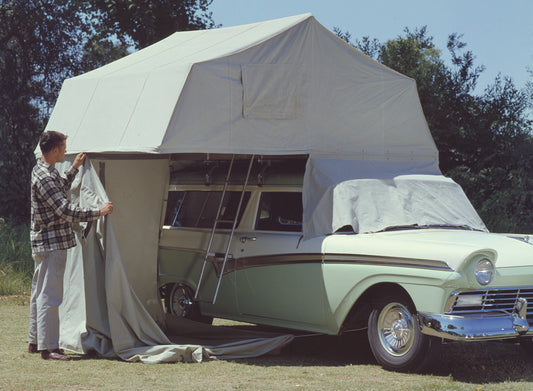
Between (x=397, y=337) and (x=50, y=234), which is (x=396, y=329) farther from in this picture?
(x=50, y=234)

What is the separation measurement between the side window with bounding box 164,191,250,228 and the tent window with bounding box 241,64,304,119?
1.04 meters

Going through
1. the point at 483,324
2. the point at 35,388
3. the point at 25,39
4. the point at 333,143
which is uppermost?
the point at 25,39

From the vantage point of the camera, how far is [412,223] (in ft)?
27.0

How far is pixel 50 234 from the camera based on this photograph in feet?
25.9

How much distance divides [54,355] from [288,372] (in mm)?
2268

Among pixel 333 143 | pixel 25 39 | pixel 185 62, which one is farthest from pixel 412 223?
pixel 25 39

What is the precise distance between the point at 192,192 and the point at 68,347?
258 cm

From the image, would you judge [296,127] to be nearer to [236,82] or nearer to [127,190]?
[236,82]

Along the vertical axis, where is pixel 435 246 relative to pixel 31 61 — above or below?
below

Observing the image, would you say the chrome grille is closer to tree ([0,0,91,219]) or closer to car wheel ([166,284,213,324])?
car wheel ([166,284,213,324])

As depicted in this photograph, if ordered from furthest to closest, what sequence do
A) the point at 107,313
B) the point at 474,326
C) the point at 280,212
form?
the point at 280,212 → the point at 107,313 → the point at 474,326

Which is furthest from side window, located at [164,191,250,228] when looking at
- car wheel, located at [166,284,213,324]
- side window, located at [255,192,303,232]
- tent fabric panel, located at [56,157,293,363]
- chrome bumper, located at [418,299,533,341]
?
chrome bumper, located at [418,299,533,341]

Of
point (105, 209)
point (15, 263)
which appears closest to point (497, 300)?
point (105, 209)

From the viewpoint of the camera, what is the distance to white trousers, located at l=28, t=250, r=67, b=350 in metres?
7.83
